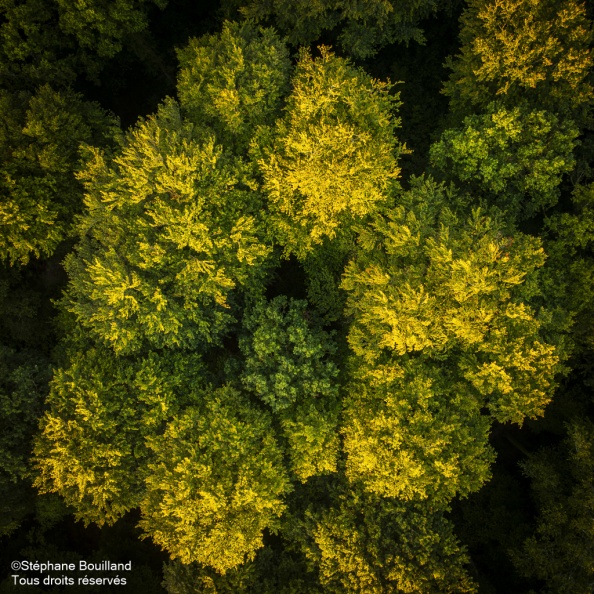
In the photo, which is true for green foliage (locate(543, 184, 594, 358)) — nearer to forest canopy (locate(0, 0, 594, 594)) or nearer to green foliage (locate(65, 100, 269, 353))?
forest canopy (locate(0, 0, 594, 594))

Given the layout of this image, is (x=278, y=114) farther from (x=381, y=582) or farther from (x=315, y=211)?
(x=381, y=582)

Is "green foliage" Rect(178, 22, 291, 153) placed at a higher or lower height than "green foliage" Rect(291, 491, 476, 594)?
higher

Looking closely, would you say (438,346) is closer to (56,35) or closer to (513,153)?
(513,153)

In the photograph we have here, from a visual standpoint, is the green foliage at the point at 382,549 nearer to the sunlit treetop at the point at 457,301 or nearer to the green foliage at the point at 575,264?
the sunlit treetop at the point at 457,301

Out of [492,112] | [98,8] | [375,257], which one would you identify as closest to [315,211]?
[375,257]

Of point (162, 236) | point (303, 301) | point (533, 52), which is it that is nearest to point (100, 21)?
point (162, 236)

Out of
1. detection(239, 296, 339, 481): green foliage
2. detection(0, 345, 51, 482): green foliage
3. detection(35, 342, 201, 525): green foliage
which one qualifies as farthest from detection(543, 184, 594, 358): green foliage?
detection(0, 345, 51, 482): green foliage

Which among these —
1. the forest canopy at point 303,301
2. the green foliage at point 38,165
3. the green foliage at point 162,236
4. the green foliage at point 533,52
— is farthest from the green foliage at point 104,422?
the green foliage at point 533,52
